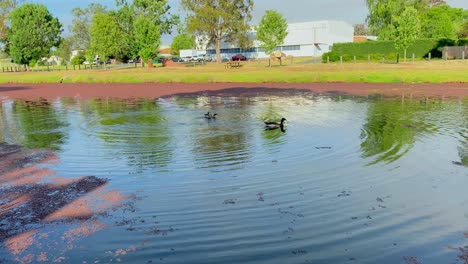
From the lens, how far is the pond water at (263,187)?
772 centimetres

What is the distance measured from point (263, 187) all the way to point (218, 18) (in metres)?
81.5

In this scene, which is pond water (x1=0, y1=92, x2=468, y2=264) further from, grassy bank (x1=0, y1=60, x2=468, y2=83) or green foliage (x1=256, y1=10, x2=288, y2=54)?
green foliage (x1=256, y1=10, x2=288, y2=54)

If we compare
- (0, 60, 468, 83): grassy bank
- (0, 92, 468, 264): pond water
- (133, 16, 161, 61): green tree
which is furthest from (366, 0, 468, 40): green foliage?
(0, 92, 468, 264): pond water

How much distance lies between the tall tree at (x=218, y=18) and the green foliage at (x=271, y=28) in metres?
14.8

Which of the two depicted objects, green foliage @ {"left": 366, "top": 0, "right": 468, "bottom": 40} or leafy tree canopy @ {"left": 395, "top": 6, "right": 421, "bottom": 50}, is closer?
leafy tree canopy @ {"left": 395, "top": 6, "right": 421, "bottom": 50}

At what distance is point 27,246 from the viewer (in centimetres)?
801

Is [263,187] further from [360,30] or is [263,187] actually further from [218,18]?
[360,30]

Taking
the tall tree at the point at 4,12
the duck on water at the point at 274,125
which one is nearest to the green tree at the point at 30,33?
the tall tree at the point at 4,12

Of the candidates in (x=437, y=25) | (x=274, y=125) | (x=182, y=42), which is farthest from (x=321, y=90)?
(x=182, y=42)

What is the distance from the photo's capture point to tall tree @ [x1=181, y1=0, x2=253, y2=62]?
8681 centimetres

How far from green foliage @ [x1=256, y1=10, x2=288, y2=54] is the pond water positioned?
2053 inches

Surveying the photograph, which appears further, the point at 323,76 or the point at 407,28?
the point at 407,28

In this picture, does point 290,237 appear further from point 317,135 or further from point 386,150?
point 317,135

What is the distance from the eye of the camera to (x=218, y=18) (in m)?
89.1
